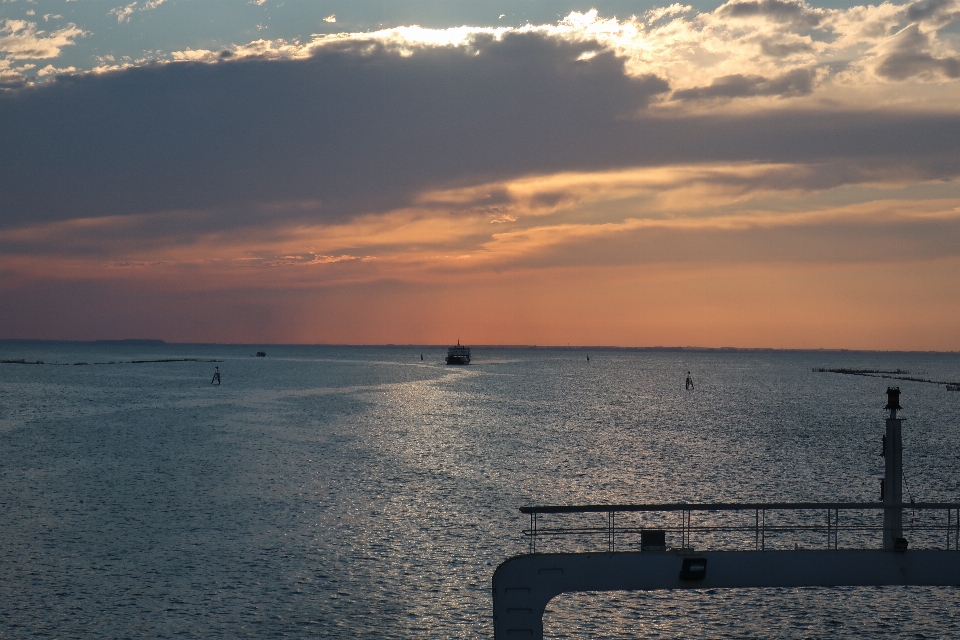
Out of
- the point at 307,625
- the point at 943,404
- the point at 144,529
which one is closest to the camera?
the point at 307,625

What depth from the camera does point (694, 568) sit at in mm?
21828

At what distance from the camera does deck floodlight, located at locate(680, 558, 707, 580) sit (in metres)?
21.8

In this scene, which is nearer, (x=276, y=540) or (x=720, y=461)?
A: (x=276, y=540)

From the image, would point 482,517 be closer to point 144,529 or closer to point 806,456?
point 144,529

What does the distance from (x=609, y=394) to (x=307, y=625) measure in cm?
15755

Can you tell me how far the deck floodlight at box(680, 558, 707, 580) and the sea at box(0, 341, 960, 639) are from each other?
7890 mm

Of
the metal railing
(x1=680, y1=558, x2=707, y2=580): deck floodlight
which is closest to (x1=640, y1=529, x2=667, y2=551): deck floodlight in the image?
(x1=680, y1=558, x2=707, y2=580): deck floodlight

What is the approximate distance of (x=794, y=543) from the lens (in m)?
40.8

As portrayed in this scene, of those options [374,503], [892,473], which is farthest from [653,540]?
[374,503]

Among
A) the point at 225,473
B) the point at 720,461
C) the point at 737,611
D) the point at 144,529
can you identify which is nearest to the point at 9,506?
the point at 144,529

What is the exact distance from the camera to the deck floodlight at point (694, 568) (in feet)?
71.6

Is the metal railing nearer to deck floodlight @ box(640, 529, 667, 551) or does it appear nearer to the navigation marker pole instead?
the navigation marker pole

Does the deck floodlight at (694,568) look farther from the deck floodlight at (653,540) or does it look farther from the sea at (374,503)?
the sea at (374,503)

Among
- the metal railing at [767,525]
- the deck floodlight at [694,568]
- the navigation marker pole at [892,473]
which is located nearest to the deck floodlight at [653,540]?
the deck floodlight at [694,568]
